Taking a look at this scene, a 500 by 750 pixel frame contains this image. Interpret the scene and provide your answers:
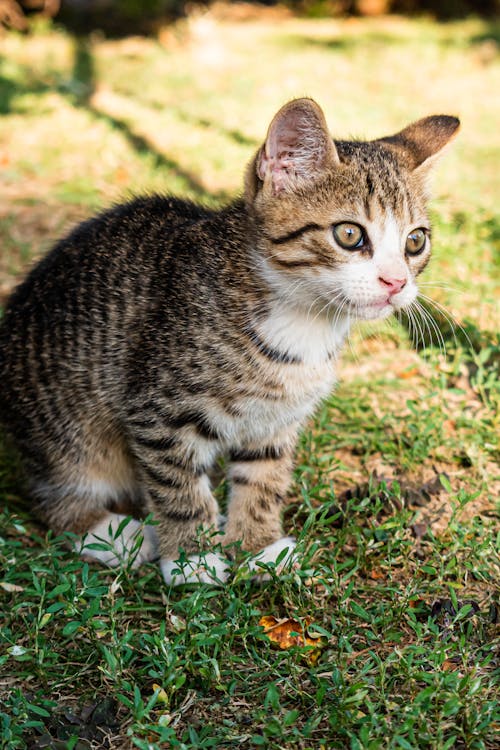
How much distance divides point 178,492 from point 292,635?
2.28 ft

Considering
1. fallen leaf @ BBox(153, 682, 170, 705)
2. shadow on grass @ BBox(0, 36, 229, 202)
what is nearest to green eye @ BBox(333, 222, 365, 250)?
fallen leaf @ BBox(153, 682, 170, 705)

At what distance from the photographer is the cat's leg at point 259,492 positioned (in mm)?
3133

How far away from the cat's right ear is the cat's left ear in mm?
392

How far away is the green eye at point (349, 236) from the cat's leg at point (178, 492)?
84 cm

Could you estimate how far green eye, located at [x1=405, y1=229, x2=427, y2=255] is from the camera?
2.83 meters

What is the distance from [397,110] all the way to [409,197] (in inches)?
274

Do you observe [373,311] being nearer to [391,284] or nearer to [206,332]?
[391,284]

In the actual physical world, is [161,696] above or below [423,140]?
below

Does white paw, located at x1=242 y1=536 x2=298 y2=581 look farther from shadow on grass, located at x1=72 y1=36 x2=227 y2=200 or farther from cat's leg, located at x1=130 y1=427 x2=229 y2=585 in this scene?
shadow on grass, located at x1=72 y1=36 x2=227 y2=200

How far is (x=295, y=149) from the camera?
107 inches

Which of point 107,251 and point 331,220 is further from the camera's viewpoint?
point 107,251

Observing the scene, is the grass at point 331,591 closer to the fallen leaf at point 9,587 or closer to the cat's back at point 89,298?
the fallen leaf at point 9,587

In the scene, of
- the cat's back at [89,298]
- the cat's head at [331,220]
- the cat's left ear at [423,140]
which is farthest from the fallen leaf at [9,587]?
the cat's left ear at [423,140]

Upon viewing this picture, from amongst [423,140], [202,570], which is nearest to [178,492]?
[202,570]
